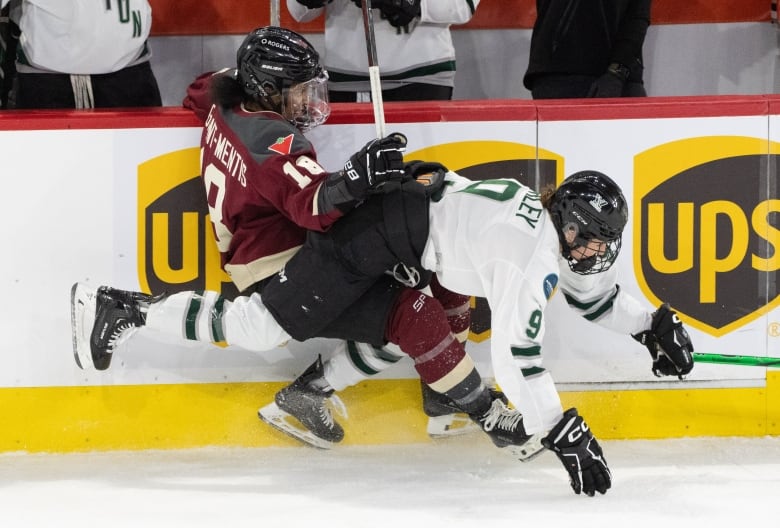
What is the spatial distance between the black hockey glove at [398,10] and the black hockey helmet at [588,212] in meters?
1.00

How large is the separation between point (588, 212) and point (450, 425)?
2.78 feet

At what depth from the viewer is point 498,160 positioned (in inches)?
124

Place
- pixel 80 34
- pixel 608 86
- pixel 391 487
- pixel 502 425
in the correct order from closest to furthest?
pixel 391 487 → pixel 502 425 → pixel 80 34 → pixel 608 86

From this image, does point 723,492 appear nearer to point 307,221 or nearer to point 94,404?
point 307,221

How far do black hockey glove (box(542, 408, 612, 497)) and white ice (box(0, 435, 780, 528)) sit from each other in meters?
0.06

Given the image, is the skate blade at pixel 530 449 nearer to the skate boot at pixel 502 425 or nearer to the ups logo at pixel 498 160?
the skate boot at pixel 502 425

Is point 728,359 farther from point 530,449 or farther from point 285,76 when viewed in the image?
point 285,76

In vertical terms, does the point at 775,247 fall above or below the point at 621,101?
below

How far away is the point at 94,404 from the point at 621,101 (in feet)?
5.86

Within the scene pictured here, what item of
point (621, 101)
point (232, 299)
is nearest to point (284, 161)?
point (232, 299)

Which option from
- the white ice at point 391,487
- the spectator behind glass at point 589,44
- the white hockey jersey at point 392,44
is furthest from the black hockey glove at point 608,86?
the white ice at point 391,487

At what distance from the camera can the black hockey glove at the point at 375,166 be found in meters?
2.64

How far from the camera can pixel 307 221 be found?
2.79m

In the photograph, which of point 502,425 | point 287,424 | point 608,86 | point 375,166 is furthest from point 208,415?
point 608,86
